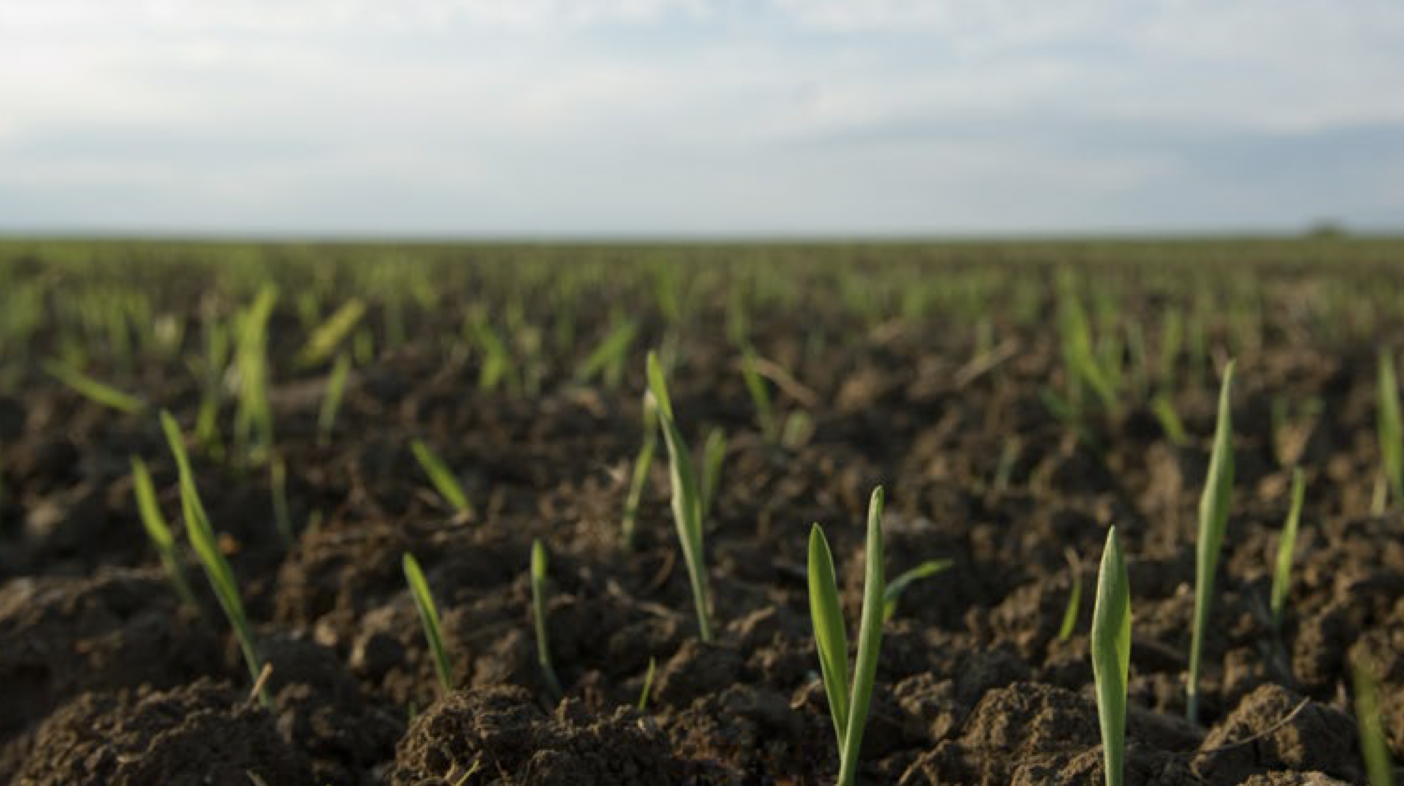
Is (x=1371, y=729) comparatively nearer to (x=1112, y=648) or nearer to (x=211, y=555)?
(x=1112, y=648)

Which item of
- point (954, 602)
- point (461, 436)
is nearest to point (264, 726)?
point (954, 602)

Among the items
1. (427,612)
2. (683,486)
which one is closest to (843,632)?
(683,486)

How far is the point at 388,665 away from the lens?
1373mm

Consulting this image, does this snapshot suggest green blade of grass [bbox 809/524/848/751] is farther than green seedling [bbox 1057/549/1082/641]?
No

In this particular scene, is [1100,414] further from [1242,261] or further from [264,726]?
[1242,261]

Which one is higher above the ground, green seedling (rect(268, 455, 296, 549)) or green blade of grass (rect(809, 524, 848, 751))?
green blade of grass (rect(809, 524, 848, 751))

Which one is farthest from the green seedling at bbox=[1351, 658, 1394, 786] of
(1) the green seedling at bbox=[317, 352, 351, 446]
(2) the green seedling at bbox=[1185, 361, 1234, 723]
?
(1) the green seedling at bbox=[317, 352, 351, 446]

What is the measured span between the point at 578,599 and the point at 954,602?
0.49 meters

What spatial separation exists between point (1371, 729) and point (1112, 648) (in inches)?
6.5

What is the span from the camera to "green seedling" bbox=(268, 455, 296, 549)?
1.79m

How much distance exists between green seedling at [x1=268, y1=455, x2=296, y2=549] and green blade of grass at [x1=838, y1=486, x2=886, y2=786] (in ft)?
3.76

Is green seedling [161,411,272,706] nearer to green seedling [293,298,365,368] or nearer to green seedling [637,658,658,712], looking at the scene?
green seedling [637,658,658,712]

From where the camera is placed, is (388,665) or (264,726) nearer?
(264,726)

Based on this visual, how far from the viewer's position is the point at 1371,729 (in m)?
0.72
